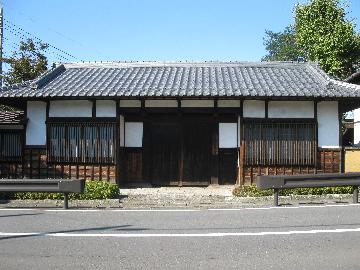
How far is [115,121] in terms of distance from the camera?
14.1 metres

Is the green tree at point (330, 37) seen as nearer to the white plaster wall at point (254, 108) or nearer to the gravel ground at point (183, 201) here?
the white plaster wall at point (254, 108)

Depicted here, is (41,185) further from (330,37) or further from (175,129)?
(330,37)

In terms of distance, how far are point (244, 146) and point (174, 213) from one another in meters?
5.55

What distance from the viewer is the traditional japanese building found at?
1380 centimetres

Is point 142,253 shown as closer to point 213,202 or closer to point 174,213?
point 174,213

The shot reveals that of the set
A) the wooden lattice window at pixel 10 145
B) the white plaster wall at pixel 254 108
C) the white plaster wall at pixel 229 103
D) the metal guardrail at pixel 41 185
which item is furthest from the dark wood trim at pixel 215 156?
the wooden lattice window at pixel 10 145

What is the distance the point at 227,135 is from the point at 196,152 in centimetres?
137

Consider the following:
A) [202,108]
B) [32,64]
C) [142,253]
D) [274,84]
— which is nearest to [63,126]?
[202,108]

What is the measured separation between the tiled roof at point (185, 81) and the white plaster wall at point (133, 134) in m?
1.49

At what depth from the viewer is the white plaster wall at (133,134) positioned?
14.8 m

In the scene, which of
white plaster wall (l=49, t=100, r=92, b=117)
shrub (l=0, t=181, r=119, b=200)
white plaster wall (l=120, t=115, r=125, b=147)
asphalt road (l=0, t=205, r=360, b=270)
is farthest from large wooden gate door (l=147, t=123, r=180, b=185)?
asphalt road (l=0, t=205, r=360, b=270)

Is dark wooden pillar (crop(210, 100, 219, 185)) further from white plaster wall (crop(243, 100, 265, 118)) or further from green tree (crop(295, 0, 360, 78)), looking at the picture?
green tree (crop(295, 0, 360, 78))

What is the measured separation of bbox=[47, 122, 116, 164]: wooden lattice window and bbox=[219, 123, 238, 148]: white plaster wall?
409cm

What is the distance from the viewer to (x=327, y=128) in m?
14.0
